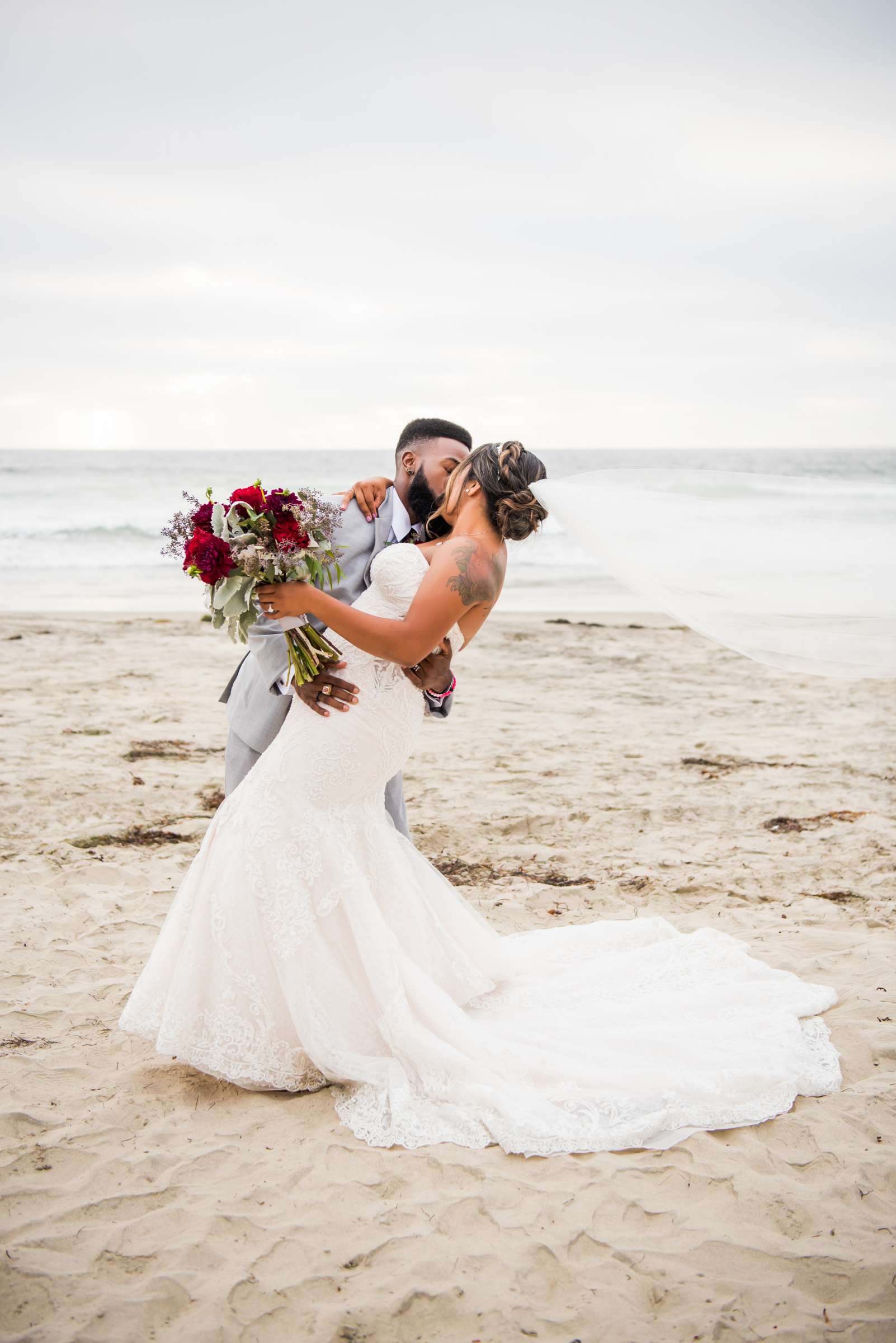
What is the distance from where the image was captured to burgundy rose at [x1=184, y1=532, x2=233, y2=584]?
2.91 meters

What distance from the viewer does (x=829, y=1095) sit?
328 centimetres

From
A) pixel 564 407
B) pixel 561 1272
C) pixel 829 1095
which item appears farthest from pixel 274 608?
pixel 564 407

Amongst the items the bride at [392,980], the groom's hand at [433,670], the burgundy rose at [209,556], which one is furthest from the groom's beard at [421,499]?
the burgundy rose at [209,556]

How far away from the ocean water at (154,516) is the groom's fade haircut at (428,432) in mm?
612

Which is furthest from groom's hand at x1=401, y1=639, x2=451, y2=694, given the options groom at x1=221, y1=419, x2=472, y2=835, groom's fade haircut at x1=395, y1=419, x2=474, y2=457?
groom's fade haircut at x1=395, y1=419, x2=474, y2=457

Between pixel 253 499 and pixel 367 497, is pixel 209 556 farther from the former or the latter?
pixel 367 497

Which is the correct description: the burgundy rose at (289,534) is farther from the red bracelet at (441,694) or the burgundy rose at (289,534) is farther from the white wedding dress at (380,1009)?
the red bracelet at (441,694)

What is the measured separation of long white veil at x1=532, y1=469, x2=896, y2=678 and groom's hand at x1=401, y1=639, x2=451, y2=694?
2.39ft

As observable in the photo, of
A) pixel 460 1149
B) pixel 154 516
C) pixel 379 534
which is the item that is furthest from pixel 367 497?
pixel 154 516

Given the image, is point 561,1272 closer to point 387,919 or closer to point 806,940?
point 387,919

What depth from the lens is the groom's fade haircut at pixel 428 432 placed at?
4184 millimetres

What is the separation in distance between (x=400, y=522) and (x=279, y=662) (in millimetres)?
828

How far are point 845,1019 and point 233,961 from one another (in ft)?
7.97

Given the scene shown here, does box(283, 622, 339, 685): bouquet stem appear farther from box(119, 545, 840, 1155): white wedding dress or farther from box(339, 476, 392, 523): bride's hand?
box(339, 476, 392, 523): bride's hand
